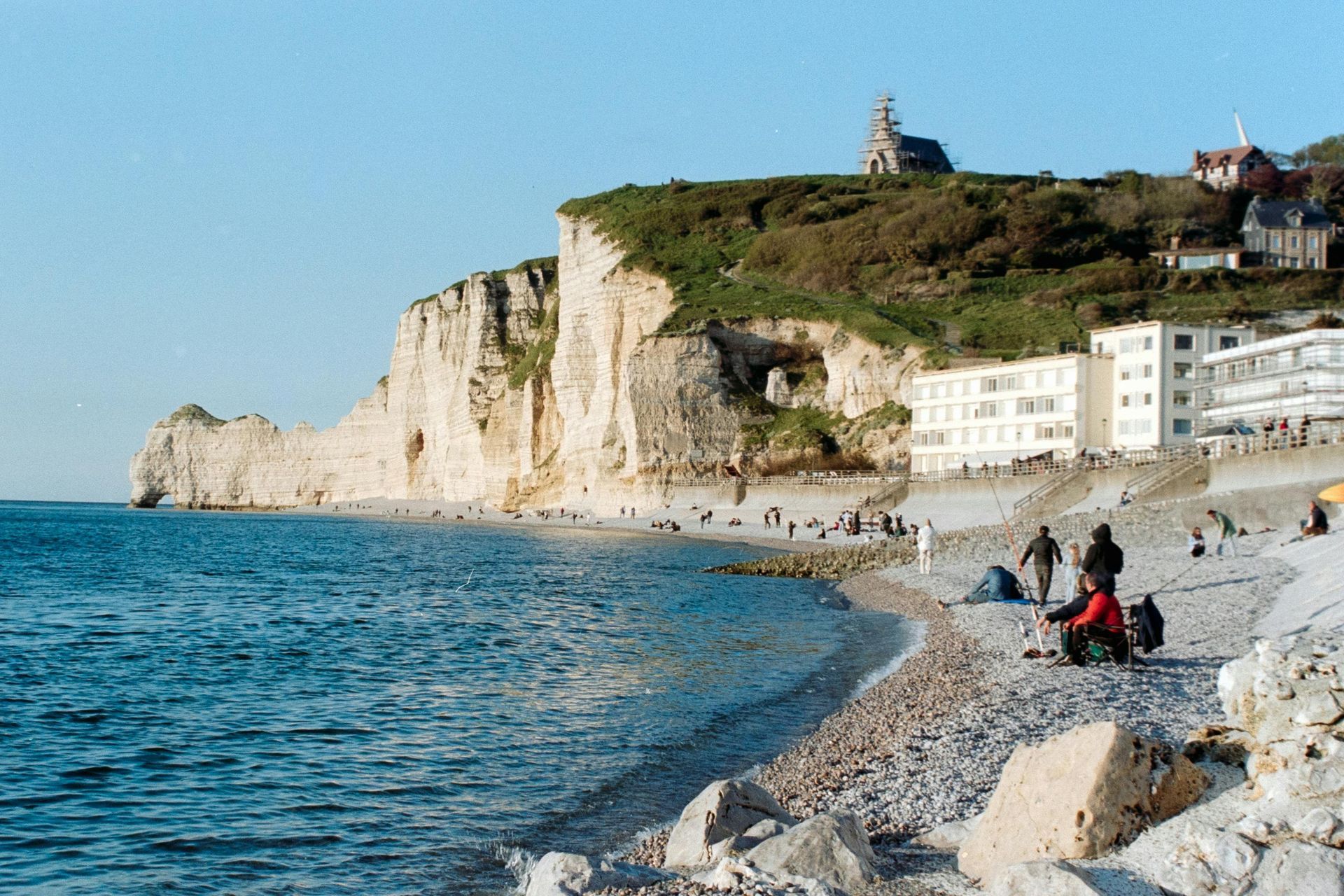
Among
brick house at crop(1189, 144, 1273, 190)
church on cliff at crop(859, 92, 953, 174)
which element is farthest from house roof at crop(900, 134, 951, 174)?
brick house at crop(1189, 144, 1273, 190)

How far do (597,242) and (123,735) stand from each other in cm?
9041

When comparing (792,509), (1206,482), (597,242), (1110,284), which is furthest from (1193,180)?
(1206,482)

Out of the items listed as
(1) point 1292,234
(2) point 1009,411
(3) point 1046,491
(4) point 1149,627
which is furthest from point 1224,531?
(1) point 1292,234

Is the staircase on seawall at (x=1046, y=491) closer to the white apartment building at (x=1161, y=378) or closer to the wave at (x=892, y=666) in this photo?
the white apartment building at (x=1161, y=378)

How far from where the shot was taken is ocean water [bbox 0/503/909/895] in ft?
32.4

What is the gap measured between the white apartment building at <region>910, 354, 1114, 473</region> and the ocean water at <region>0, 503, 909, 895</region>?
29.5 m

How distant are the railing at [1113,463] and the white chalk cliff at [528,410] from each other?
28.1 ft

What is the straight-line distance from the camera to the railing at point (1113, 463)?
37188 mm

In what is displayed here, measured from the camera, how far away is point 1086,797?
6840 mm

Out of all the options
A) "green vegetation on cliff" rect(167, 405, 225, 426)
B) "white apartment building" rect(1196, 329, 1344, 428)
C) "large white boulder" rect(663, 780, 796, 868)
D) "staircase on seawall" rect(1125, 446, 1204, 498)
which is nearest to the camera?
"large white boulder" rect(663, 780, 796, 868)

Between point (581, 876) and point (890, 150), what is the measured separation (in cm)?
14835

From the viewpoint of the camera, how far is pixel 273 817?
1074cm

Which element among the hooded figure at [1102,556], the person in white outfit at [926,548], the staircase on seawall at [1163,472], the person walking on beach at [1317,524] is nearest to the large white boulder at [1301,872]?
the hooded figure at [1102,556]

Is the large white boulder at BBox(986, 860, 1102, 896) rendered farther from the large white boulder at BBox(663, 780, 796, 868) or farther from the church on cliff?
the church on cliff
